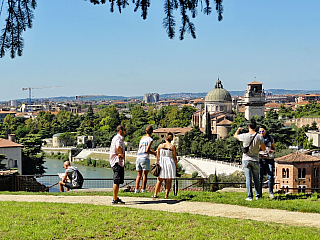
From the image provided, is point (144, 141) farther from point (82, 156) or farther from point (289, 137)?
point (82, 156)

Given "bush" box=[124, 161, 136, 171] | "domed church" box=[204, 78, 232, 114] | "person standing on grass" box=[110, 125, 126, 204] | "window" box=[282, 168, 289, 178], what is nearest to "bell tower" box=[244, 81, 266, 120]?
"domed church" box=[204, 78, 232, 114]

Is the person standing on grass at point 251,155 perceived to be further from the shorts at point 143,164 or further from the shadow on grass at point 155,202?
the shorts at point 143,164

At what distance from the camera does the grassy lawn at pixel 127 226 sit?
492cm

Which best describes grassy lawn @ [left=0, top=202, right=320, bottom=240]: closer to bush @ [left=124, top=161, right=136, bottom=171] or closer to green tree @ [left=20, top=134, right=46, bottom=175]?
green tree @ [left=20, top=134, right=46, bottom=175]

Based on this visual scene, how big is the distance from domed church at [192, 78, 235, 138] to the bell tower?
7.15 feet

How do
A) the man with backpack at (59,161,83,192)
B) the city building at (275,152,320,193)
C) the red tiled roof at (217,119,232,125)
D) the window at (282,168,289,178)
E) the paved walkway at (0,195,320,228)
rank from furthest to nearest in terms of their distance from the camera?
the red tiled roof at (217,119,232,125), the window at (282,168,289,178), the city building at (275,152,320,193), the man with backpack at (59,161,83,192), the paved walkway at (0,195,320,228)

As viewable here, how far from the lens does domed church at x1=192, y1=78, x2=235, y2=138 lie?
2148 inches

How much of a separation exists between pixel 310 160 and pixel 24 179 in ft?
56.5

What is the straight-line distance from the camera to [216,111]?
6175 cm

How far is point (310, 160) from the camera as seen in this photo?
935 inches

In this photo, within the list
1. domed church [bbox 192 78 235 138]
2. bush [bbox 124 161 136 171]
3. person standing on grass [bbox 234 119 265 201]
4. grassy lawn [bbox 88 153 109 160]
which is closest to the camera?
person standing on grass [bbox 234 119 265 201]

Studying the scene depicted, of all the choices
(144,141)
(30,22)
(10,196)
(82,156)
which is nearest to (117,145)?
(144,141)

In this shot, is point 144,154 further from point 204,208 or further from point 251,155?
point 251,155

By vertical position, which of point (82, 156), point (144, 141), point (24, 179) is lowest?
point (82, 156)
